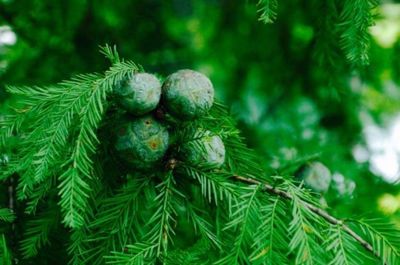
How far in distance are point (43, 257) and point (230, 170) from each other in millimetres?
442

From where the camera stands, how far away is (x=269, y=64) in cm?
296

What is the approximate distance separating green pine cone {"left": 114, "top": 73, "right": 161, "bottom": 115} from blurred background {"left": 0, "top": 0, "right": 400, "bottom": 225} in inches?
21.4

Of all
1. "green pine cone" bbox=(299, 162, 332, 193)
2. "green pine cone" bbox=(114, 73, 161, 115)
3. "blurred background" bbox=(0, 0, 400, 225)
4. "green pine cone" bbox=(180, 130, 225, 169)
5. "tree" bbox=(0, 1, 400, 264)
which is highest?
"blurred background" bbox=(0, 0, 400, 225)

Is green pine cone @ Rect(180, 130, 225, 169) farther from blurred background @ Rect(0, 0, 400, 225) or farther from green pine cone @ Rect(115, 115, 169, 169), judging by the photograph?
blurred background @ Rect(0, 0, 400, 225)

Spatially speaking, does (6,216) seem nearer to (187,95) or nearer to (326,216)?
(187,95)

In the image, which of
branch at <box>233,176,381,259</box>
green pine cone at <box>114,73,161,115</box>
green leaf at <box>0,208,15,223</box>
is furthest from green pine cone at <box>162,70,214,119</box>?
green leaf at <box>0,208,15,223</box>

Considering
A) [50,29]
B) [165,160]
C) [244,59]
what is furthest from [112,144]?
[244,59]

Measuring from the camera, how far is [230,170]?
48.1 inches

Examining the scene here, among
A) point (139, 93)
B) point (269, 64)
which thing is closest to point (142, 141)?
point (139, 93)

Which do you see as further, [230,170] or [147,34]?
[147,34]

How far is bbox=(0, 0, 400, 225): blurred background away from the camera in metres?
1.90

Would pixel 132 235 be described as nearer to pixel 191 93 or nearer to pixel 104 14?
pixel 191 93

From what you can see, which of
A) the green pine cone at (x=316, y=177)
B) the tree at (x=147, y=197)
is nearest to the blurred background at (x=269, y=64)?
the green pine cone at (x=316, y=177)

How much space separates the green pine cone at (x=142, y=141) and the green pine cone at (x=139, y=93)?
0.09ft
